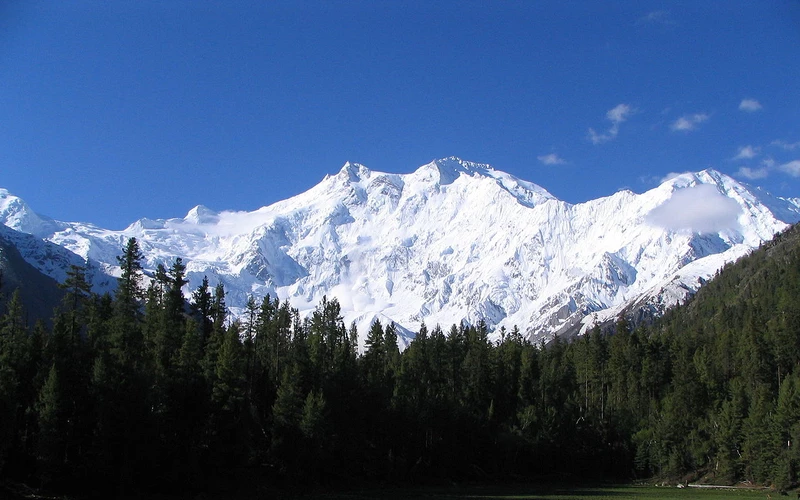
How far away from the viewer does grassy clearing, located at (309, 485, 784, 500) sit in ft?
280

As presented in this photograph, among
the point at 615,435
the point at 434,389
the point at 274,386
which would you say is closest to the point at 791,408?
the point at 615,435

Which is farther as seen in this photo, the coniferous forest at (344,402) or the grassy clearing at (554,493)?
the grassy clearing at (554,493)

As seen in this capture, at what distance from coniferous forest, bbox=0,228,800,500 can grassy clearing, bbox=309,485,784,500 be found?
8.33 metres

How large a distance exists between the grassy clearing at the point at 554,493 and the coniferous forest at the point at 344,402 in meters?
8.33

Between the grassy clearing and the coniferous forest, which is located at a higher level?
the coniferous forest

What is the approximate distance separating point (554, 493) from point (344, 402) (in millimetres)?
31202

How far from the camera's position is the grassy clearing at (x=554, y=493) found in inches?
3361

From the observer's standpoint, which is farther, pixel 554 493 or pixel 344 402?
pixel 344 402

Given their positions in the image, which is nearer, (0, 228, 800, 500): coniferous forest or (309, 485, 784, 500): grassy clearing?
(0, 228, 800, 500): coniferous forest

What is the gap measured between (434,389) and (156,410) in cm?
5834

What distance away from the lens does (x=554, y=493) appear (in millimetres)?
94125

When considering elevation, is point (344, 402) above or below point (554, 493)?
above

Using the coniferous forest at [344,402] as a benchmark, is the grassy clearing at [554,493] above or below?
below

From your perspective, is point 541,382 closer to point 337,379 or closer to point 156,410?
point 337,379
